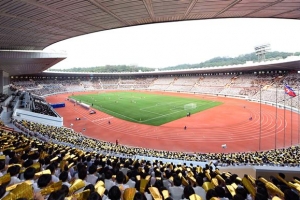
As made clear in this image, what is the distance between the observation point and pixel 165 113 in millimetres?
35375

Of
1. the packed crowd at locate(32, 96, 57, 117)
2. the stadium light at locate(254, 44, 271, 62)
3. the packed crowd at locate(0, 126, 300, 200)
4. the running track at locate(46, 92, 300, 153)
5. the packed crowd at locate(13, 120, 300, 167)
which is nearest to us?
the packed crowd at locate(0, 126, 300, 200)

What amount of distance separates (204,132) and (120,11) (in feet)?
64.7

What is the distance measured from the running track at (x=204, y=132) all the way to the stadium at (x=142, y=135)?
0.13 meters

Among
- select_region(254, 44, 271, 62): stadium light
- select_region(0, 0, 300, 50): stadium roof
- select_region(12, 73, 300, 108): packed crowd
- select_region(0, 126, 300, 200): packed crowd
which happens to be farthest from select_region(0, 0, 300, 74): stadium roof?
select_region(254, 44, 271, 62): stadium light

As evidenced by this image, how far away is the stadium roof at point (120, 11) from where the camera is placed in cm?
811

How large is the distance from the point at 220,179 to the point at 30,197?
4648 millimetres

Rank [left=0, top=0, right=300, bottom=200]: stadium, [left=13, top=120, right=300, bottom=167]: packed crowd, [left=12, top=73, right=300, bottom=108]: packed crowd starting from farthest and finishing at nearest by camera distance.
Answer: [left=12, top=73, right=300, bottom=108]: packed crowd < [left=13, top=120, right=300, bottom=167]: packed crowd < [left=0, top=0, right=300, bottom=200]: stadium

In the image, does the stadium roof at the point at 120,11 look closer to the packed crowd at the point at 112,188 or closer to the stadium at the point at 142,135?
the stadium at the point at 142,135

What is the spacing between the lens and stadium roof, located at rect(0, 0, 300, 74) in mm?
8111

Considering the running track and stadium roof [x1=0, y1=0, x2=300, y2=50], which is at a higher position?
stadium roof [x1=0, y1=0, x2=300, y2=50]

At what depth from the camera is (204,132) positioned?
25.0 m

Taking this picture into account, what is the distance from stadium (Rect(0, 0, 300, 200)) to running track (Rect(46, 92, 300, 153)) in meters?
0.13

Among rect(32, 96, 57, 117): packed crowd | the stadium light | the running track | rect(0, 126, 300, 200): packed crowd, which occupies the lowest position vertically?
the running track

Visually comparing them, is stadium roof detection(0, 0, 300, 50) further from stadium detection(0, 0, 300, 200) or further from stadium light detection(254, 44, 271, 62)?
stadium light detection(254, 44, 271, 62)
